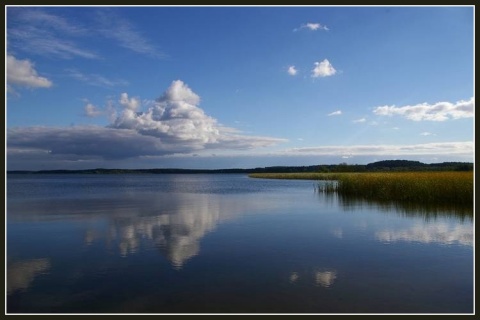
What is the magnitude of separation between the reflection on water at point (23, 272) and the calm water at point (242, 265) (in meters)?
0.03

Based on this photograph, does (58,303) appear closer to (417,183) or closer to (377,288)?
(377,288)

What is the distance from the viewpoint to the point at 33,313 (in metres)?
6.80

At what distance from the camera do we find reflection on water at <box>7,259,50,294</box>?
817cm

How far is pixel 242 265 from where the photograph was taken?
9641 millimetres

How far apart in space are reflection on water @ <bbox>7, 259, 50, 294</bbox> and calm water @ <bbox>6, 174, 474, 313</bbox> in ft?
0.08

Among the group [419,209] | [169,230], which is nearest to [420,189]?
[419,209]

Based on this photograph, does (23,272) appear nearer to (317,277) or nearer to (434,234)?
(317,277)

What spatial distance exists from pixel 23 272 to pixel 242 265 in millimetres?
5305

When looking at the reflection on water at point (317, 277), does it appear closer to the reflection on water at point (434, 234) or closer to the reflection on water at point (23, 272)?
the reflection on water at point (434, 234)

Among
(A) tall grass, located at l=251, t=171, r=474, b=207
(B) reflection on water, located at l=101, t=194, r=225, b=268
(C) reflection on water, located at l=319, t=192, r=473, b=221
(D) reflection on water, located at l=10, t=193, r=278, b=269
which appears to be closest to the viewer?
(B) reflection on water, located at l=101, t=194, r=225, b=268

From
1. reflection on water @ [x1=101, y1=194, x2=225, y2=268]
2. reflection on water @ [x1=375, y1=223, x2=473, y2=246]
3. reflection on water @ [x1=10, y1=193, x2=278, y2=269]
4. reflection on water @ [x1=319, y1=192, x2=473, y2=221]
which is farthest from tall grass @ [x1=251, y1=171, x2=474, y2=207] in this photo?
reflection on water @ [x1=101, y1=194, x2=225, y2=268]

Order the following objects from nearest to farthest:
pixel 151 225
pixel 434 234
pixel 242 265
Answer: pixel 242 265 < pixel 434 234 < pixel 151 225

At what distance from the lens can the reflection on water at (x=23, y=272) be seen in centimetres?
817

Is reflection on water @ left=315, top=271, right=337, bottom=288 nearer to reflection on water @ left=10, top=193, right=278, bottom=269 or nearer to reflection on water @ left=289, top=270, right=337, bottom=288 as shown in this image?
reflection on water @ left=289, top=270, right=337, bottom=288
